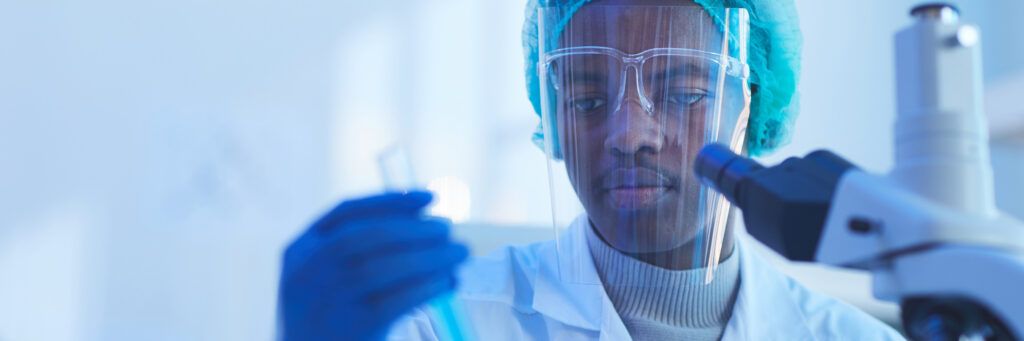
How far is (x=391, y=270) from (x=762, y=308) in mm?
559

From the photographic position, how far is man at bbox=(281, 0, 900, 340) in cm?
81

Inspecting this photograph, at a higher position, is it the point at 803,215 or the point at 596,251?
the point at 803,215

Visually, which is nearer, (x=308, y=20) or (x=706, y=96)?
(x=706, y=96)

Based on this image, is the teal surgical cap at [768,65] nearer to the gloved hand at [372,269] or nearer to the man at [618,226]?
the man at [618,226]

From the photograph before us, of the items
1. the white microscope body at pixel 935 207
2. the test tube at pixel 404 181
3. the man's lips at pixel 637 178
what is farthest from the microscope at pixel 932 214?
the test tube at pixel 404 181

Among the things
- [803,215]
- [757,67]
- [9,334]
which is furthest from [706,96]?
[9,334]

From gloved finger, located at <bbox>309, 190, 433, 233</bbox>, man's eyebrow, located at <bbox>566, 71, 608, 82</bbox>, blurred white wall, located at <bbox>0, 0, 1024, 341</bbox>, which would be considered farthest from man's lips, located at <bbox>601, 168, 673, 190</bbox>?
blurred white wall, located at <bbox>0, 0, 1024, 341</bbox>

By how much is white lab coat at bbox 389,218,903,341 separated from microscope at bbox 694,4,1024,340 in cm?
48

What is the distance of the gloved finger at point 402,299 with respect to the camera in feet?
2.61

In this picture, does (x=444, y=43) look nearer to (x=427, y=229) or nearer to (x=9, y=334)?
(x=9, y=334)

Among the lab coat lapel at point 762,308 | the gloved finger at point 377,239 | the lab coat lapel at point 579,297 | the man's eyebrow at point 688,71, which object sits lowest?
the lab coat lapel at point 762,308

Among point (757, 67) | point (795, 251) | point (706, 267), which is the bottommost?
point (706, 267)

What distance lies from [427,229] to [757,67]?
0.48 m

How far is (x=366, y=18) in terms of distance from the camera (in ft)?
6.44
